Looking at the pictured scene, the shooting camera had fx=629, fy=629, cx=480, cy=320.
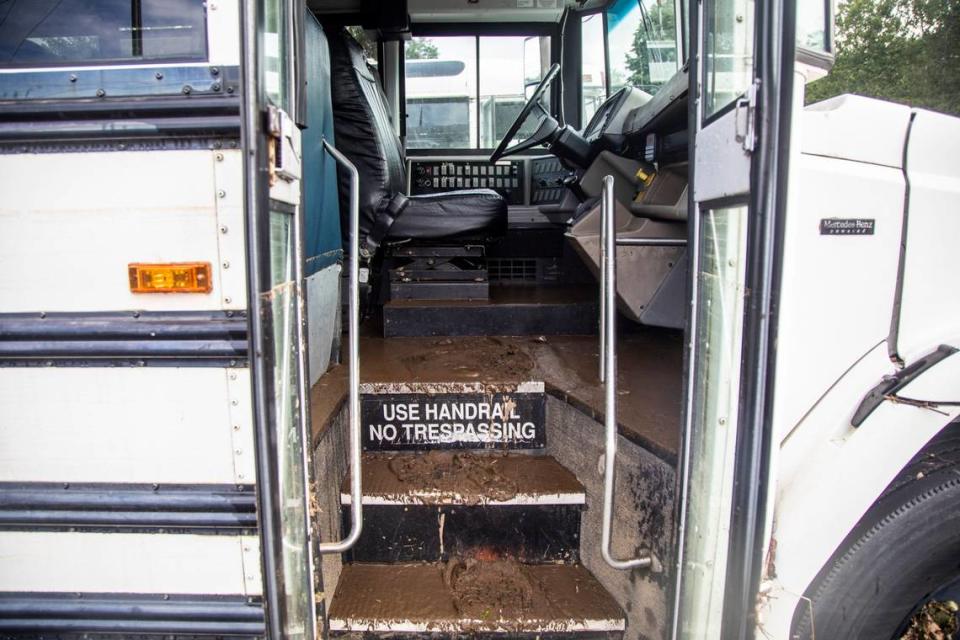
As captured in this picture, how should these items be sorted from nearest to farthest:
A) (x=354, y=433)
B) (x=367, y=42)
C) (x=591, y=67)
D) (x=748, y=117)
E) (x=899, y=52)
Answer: (x=748, y=117) → (x=354, y=433) → (x=591, y=67) → (x=367, y=42) → (x=899, y=52)

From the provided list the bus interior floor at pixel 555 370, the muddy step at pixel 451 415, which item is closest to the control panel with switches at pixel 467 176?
the bus interior floor at pixel 555 370

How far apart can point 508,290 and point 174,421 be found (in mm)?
2455

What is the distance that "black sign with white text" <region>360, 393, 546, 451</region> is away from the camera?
80.6 inches

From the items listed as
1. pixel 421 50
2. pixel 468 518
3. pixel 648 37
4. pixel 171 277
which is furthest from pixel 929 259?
pixel 421 50

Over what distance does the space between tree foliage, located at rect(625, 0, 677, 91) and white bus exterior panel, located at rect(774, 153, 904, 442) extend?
Result: 2.07 meters

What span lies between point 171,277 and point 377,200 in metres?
1.89

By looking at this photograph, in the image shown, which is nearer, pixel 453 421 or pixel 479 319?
pixel 453 421

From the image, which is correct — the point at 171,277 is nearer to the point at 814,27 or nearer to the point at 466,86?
the point at 814,27

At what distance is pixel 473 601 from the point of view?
5.54ft

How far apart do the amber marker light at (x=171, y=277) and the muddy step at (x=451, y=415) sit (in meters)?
0.91

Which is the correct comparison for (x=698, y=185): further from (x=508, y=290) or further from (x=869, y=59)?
(x=869, y=59)

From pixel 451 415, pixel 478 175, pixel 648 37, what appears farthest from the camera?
pixel 478 175

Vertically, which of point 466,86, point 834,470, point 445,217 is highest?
point 466,86

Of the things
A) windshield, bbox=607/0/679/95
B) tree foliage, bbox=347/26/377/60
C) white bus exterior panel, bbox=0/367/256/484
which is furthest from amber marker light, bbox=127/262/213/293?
tree foliage, bbox=347/26/377/60
